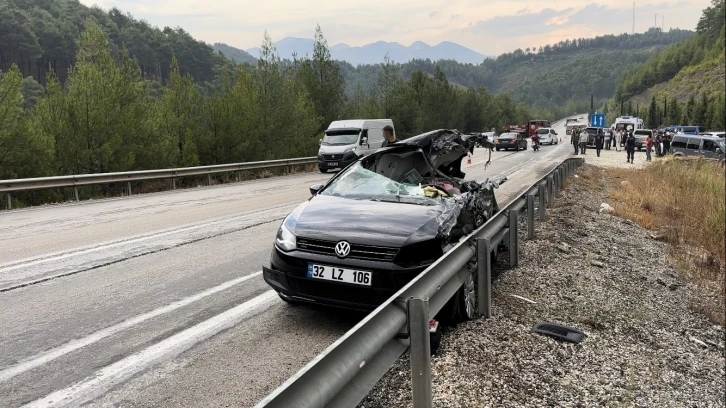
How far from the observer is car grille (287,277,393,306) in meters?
4.43

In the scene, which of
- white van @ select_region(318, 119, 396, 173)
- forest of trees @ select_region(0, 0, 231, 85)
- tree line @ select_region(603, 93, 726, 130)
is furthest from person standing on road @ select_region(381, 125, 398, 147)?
forest of trees @ select_region(0, 0, 231, 85)

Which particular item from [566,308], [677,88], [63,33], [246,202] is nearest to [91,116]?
[246,202]

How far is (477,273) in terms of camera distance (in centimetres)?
506

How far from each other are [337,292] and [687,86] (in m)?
124

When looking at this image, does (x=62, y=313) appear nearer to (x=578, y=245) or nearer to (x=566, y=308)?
(x=566, y=308)

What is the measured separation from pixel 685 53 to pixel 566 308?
16745 centimetres

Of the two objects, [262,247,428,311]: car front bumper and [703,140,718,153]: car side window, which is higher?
[262,247,428,311]: car front bumper

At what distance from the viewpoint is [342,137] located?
2625cm

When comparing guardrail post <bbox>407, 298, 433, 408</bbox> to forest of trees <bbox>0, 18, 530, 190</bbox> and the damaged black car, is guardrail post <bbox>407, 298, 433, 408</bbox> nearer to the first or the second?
the damaged black car

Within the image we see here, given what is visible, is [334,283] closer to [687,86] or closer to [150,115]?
[150,115]

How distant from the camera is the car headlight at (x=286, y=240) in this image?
4.82 metres

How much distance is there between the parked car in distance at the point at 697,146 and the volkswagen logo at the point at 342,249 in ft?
96.9

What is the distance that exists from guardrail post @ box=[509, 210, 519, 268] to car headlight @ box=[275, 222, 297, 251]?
2856mm

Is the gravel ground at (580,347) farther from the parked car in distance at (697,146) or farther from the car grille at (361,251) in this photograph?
the parked car in distance at (697,146)
